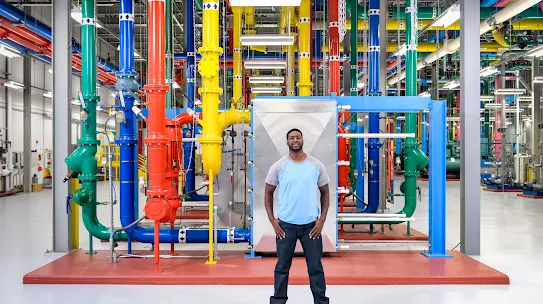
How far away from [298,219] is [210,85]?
2.90 m

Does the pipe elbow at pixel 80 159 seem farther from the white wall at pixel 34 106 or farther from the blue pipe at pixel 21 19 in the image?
the white wall at pixel 34 106

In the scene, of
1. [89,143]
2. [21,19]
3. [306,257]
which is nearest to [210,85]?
[89,143]

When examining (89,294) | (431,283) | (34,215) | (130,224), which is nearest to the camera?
(89,294)

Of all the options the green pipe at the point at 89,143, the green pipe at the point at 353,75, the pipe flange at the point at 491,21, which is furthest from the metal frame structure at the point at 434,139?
the pipe flange at the point at 491,21

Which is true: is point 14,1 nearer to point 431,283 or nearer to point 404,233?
point 404,233

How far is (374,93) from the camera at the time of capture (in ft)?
34.5

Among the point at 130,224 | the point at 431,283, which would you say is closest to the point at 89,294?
the point at 130,224

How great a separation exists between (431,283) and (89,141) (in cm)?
535

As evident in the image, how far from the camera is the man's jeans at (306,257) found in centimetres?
426

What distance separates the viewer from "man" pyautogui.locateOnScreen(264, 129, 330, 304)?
166 inches

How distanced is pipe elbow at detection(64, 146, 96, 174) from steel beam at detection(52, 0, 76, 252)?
44 cm

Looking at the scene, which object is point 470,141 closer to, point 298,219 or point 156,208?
point 298,219

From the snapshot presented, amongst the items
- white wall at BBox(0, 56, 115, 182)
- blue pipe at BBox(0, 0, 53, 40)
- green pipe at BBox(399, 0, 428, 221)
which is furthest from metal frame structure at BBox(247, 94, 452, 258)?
white wall at BBox(0, 56, 115, 182)

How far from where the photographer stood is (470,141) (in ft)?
24.0
